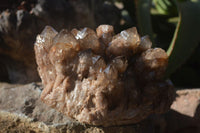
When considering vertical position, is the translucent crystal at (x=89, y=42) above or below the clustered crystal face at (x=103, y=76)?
above

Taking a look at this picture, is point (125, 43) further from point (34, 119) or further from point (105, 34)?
point (34, 119)

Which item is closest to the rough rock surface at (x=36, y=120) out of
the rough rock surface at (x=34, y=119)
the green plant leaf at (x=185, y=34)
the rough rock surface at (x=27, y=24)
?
the rough rock surface at (x=34, y=119)

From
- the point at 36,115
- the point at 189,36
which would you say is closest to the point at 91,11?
the point at 189,36

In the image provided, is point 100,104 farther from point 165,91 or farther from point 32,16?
point 32,16

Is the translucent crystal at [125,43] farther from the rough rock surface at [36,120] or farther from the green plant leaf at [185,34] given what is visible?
the green plant leaf at [185,34]

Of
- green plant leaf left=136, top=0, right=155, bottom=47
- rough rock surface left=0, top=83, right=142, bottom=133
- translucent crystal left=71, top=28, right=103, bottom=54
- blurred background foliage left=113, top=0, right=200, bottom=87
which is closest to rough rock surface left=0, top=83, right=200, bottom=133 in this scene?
rough rock surface left=0, top=83, right=142, bottom=133

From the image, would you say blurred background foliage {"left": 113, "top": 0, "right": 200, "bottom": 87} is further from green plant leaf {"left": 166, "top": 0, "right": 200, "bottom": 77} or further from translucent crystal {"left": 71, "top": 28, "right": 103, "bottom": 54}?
translucent crystal {"left": 71, "top": 28, "right": 103, "bottom": 54}
